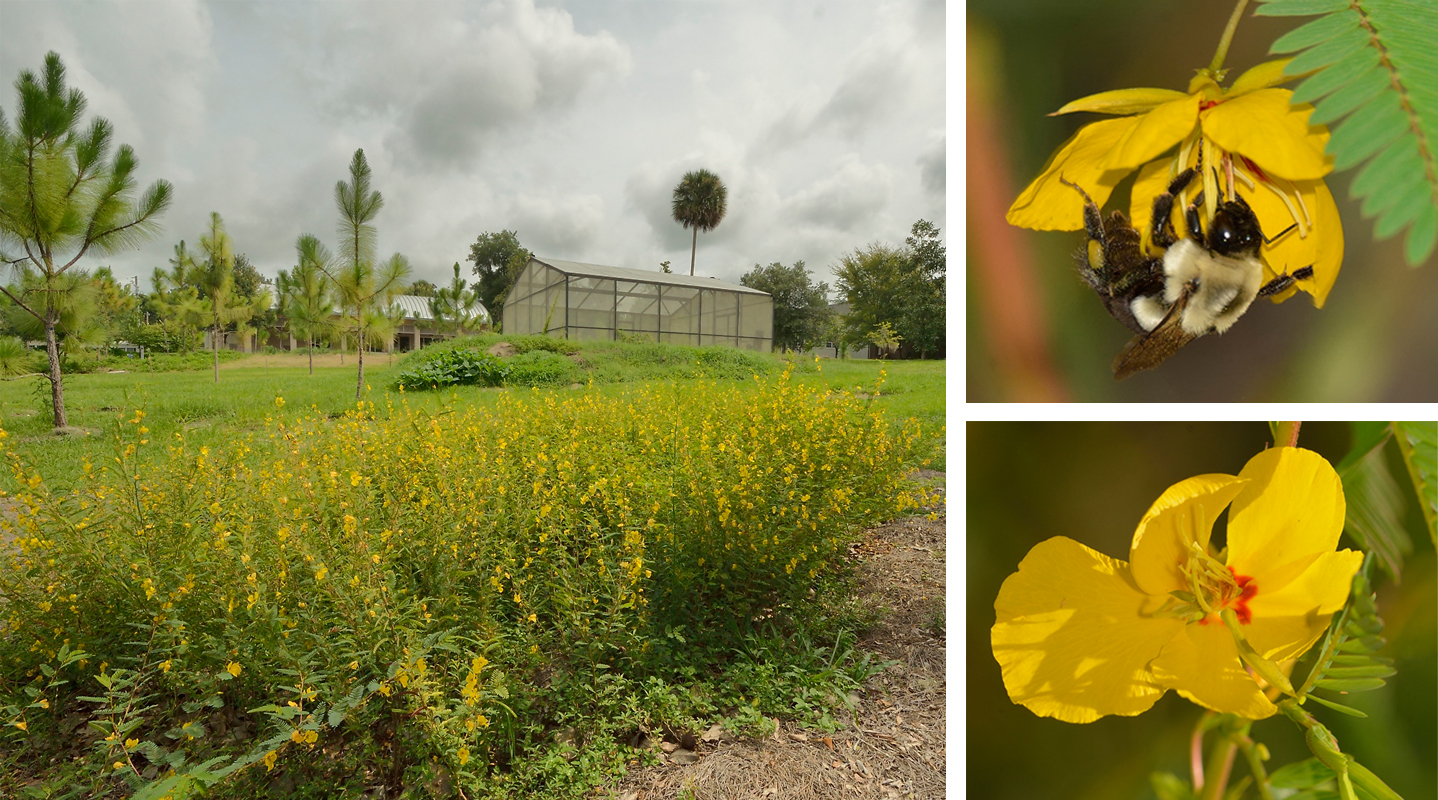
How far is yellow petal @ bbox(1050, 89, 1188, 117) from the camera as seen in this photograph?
26 cm

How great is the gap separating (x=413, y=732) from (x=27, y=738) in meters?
0.86

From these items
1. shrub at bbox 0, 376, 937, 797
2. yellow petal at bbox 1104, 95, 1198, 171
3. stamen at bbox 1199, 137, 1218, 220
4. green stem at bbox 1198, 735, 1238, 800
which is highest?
yellow petal at bbox 1104, 95, 1198, 171

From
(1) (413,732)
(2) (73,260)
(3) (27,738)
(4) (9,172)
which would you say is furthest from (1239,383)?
(2) (73,260)

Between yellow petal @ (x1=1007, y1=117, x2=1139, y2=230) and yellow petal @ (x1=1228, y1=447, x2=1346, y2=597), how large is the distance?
16cm

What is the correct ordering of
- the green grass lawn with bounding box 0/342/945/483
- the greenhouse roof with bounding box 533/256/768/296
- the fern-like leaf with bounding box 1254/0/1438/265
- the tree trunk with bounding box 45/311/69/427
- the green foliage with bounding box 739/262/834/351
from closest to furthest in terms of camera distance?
1. the fern-like leaf with bounding box 1254/0/1438/265
2. the green grass lawn with bounding box 0/342/945/483
3. the tree trunk with bounding box 45/311/69/427
4. the greenhouse roof with bounding box 533/256/768/296
5. the green foliage with bounding box 739/262/834/351

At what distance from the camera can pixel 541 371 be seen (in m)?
7.03

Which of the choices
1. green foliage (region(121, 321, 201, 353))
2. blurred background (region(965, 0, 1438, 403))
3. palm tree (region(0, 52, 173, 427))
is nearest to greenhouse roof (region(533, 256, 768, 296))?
palm tree (region(0, 52, 173, 427))

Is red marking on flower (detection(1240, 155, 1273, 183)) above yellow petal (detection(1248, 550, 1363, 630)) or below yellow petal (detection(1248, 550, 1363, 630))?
above

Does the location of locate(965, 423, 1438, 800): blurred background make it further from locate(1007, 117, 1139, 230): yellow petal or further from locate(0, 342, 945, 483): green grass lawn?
locate(0, 342, 945, 483): green grass lawn

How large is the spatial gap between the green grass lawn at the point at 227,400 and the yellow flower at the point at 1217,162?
1.91m

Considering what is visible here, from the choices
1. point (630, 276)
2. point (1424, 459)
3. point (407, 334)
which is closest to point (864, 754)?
point (1424, 459)

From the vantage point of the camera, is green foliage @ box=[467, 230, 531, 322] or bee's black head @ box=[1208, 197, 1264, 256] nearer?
bee's black head @ box=[1208, 197, 1264, 256]

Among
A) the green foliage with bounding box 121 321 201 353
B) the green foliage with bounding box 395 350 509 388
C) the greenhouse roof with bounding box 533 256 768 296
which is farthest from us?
the green foliage with bounding box 121 321 201 353

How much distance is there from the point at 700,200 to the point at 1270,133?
19002mm
